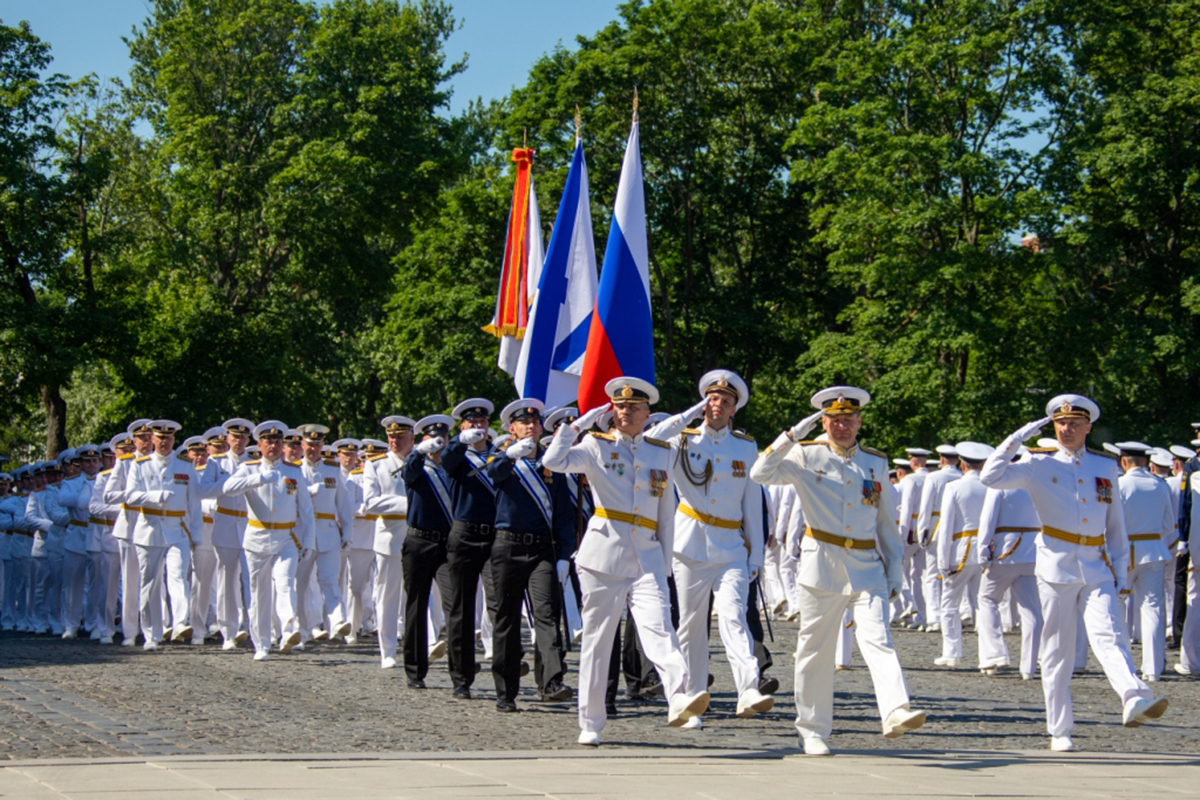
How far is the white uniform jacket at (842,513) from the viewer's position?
24.7 ft

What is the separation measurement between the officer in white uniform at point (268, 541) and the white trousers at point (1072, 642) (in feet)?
23.0

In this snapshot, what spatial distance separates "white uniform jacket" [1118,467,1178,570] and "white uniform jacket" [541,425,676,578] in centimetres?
653

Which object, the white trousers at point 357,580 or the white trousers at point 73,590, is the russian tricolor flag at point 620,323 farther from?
the white trousers at point 73,590

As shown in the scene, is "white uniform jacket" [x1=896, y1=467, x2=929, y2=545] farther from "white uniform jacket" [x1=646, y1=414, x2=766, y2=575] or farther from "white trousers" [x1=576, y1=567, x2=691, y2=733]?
"white trousers" [x1=576, y1=567, x2=691, y2=733]

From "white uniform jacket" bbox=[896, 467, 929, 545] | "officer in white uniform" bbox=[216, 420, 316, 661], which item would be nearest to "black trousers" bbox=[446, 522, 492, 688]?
"officer in white uniform" bbox=[216, 420, 316, 661]

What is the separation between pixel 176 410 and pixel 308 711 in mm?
25271

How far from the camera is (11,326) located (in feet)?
96.0

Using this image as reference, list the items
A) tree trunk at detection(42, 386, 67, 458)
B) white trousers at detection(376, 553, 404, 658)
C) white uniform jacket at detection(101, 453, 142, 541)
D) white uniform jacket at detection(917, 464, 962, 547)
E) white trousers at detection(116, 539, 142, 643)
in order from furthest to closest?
tree trunk at detection(42, 386, 67, 458), white uniform jacket at detection(917, 464, 962, 547), white trousers at detection(116, 539, 142, 643), white uniform jacket at detection(101, 453, 142, 541), white trousers at detection(376, 553, 404, 658)

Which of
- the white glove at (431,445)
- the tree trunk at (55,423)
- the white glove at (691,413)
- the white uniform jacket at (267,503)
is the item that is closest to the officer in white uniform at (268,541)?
the white uniform jacket at (267,503)

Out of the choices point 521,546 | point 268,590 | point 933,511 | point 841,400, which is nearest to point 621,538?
point 841,400

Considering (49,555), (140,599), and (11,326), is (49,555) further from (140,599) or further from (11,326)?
(11,326)

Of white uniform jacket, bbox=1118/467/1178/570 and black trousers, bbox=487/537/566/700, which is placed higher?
white uniform jacket, bbox=1118/467/1178/570

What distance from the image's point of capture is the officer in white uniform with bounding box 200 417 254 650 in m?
13.5

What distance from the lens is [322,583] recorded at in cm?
1459
